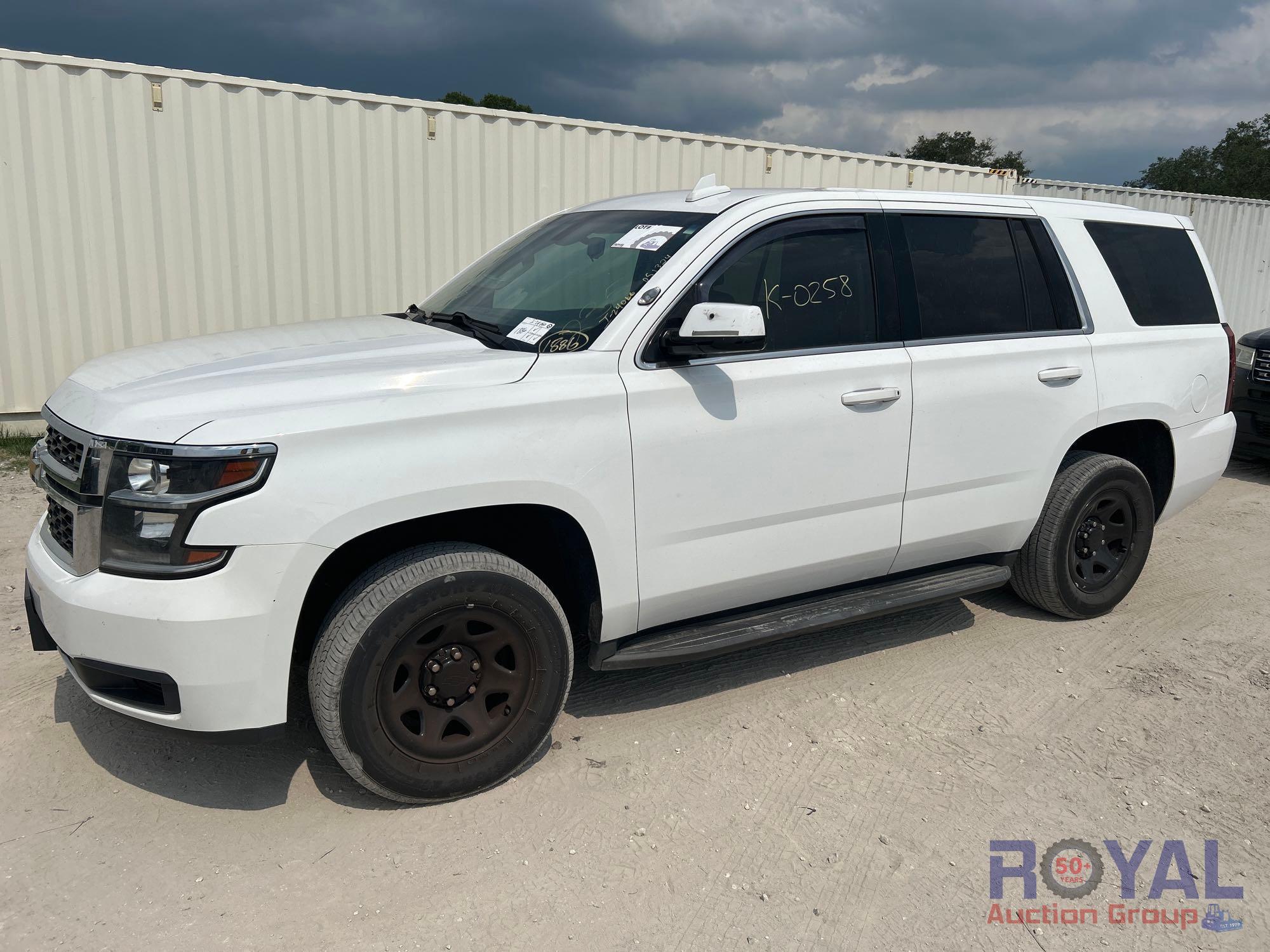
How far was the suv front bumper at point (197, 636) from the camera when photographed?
8.73 ft

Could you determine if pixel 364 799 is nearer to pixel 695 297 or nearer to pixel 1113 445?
pixel 695 297

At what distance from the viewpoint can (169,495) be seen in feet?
8.68

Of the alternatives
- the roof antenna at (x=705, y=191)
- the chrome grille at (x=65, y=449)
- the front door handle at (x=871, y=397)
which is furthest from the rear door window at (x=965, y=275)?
the chrome grille at (x=65, y=449)

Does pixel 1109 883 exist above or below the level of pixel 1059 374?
below

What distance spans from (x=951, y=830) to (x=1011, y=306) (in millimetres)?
2259

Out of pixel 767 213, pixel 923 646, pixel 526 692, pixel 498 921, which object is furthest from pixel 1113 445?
pixel 498 921

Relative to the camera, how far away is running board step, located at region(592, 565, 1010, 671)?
3436 mm

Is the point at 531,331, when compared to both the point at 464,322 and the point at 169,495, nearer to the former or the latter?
the point at 464,322

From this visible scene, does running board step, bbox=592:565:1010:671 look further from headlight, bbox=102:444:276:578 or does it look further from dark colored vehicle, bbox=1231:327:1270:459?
dark colored vehicle, bbox=1231:327:1270:459

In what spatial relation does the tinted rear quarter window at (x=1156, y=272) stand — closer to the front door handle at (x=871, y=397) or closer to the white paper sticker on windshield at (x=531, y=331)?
the front door handle at (x=871, y=397)

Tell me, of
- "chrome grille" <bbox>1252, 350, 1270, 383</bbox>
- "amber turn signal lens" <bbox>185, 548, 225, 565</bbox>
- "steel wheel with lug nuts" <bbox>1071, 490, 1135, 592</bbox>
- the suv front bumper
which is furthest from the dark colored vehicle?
"amber turn signal lens" <bbox>185, 548, 225, 565</bbox>

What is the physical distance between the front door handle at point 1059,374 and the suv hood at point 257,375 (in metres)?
2.30

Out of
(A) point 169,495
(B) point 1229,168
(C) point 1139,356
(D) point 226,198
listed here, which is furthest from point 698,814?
(B) point 1229,168

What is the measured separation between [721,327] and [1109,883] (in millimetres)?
2015
